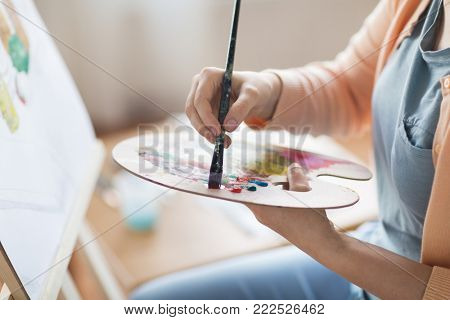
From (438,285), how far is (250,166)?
0.23 metres

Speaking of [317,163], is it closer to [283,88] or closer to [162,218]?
[283,88]

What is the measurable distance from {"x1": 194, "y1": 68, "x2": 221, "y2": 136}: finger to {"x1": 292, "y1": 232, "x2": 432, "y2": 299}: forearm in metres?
0.16

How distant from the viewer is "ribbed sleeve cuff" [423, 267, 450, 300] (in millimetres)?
491

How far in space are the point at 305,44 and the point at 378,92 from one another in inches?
41.7

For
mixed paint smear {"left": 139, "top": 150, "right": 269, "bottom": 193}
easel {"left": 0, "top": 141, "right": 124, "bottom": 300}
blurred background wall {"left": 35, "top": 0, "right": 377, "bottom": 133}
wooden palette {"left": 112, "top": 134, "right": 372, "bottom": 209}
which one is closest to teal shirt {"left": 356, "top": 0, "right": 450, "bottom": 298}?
wooden palette {"left": 112, "top": 134, "right": 372, "bottom": 209}

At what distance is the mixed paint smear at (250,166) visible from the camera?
51 centimetres

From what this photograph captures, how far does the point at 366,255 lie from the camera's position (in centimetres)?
53

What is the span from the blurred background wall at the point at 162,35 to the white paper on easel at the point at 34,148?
829mm

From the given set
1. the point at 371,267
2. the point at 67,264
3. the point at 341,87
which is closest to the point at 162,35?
the point at 341,87

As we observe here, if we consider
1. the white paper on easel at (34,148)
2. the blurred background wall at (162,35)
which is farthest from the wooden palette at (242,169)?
the blurred background wall at (162,35)

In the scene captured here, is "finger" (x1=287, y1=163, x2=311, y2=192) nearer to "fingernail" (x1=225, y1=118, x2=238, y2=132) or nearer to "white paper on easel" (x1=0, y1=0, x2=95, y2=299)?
"fingernail" (x1=225, y1=118, x2=238, y2=132)

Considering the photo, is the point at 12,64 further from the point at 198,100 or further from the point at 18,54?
the point at 198,100

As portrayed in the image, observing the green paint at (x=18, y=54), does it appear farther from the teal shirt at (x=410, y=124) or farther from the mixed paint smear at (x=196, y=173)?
the teal shirt at (x=410, y=124)
